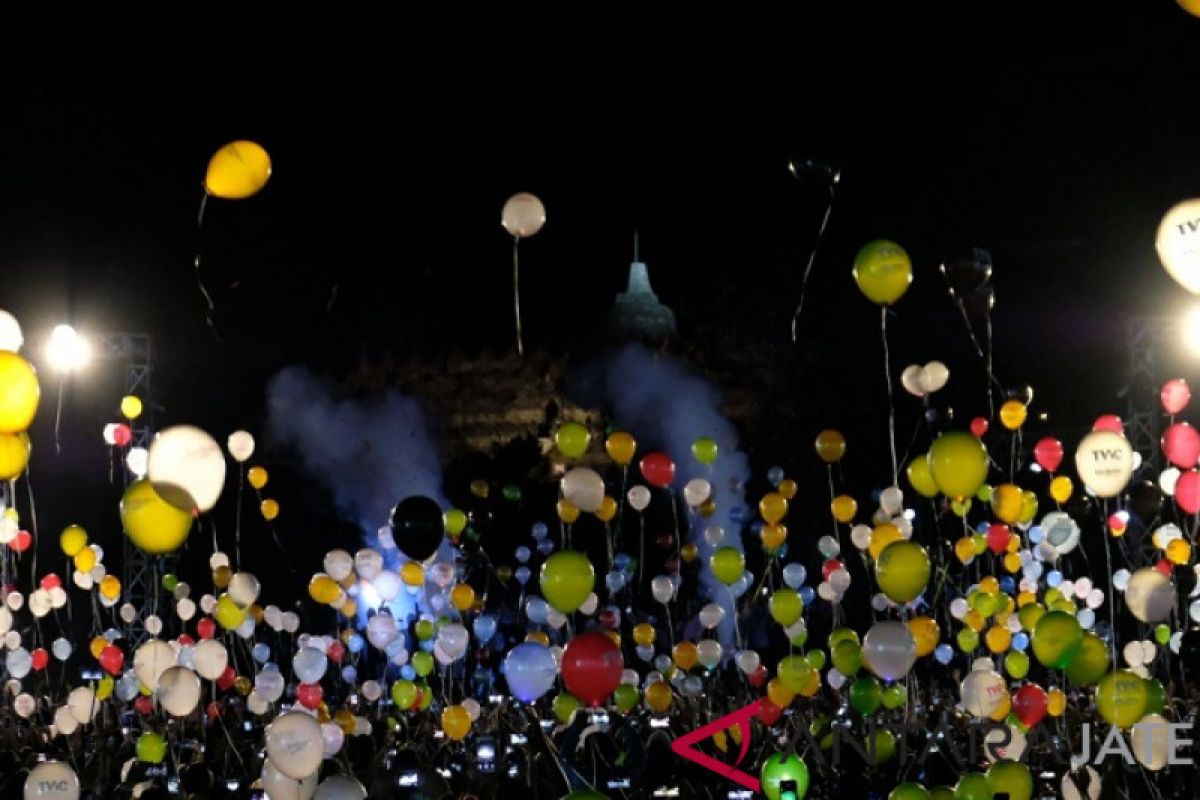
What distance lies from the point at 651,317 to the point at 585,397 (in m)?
2.60

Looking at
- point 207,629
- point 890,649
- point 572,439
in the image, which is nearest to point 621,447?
point 572,439

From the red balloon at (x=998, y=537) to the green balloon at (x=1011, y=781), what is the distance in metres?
5.61

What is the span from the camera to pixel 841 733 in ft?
24.2

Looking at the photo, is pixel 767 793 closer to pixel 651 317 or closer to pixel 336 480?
pixel 336 480

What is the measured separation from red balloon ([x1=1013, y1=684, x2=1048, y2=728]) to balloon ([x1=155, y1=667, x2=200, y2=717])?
14.2 feet

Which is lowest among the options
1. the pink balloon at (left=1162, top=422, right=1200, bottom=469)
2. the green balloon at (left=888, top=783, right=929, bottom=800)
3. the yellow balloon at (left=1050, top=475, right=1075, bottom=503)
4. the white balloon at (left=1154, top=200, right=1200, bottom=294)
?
the green balloon at (left=888, top=783, right=929, bottom=800)

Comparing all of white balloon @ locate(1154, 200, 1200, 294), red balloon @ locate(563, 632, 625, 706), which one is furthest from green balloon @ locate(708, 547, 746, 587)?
white balloon @ locate(1154, 200, 1200, 294)

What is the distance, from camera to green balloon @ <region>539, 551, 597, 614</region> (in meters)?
6.69

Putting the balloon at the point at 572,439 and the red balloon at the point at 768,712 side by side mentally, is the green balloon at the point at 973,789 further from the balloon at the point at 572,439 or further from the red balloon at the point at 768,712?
the balloon at the point at 572,439

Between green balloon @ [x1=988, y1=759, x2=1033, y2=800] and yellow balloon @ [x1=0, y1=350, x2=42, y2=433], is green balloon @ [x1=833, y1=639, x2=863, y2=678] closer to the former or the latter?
green balloon @ [x1=988, y1=759, x2=1033, y2=800]

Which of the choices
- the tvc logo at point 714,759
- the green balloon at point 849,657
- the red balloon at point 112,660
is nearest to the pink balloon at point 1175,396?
the green balloon at point 849,657

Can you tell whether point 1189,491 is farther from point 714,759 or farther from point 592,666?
point 592,666

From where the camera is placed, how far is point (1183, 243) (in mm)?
5121

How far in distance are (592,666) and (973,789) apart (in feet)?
5.56
